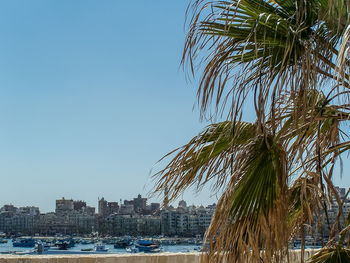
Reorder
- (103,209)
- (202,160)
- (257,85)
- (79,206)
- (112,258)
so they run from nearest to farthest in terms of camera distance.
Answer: (257,85) → (202,160) → (112,258) → (103,209) → (79,206)

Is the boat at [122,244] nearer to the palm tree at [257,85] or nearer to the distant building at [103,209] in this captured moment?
the distant building at [103,209]

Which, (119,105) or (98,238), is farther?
(119,105)

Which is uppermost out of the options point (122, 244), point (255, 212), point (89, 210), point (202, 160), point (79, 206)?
point (202, 160)

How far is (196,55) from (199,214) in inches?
1045

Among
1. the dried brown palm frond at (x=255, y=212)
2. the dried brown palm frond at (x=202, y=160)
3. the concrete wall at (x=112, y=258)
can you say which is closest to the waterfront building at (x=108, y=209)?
the concrete wall at (x=112, y=258)

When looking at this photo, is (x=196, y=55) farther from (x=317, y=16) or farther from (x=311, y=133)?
(x=311, y=133)

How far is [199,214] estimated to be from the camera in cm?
2808

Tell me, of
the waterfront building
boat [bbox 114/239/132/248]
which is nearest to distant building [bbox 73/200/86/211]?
the waterfront building

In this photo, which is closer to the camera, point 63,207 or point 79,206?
point 63,207

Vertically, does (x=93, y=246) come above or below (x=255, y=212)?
below

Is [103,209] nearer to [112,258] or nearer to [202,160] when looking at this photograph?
[112,258]

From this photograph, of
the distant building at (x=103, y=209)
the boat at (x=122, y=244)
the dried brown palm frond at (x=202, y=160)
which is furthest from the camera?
the distant building at (x=103, y=209)

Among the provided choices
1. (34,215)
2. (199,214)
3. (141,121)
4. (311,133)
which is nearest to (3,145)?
(34,215)

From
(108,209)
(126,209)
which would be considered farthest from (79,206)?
(126,209)
